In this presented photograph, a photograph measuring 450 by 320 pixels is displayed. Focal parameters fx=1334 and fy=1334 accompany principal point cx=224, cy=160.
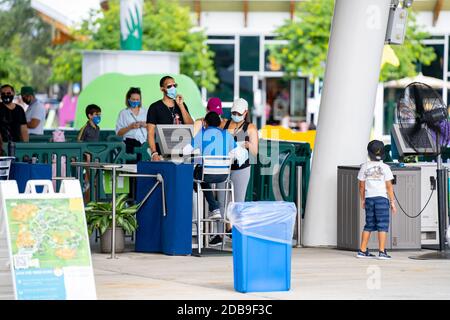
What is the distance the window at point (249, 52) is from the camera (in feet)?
174

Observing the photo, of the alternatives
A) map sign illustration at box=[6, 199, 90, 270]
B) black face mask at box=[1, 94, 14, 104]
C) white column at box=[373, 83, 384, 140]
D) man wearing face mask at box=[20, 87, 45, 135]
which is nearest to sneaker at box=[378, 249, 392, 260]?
map sign illustration at box=[6, 199, 90, 270]

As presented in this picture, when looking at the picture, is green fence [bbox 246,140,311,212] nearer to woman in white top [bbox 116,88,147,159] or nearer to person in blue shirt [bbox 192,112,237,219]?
person in blue shirt [bbox 192,112,237,219]

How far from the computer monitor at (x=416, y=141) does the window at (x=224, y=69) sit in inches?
1459

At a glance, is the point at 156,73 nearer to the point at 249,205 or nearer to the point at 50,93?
the point at 249,205

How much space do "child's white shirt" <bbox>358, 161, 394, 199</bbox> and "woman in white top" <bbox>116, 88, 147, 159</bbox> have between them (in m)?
5.27

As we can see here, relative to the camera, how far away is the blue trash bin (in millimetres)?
11617

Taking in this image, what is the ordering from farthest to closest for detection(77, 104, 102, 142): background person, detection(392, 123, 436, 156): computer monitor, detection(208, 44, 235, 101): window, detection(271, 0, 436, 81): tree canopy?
detection(208, 44, 235, 101): window, detection(271, 0, 436, 81): tree canopy, detection(77, 104, 102, 142): background person, detection(392, 123, 436, 156): computer monitor

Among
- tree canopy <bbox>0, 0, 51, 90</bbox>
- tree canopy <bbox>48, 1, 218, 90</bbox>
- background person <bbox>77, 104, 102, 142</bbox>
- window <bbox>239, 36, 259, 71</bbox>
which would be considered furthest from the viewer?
tree canopy <bbox>0, 0, 51, 90</bbox>

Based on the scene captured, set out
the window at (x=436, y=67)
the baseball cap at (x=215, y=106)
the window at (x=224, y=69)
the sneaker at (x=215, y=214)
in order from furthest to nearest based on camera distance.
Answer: the window at (x=224, y=69), the window at (x=436, y=67), the baseball cap at (x=215, y=106), the sneaker at (x=215, y=214)

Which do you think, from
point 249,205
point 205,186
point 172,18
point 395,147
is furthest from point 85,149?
point 172,18

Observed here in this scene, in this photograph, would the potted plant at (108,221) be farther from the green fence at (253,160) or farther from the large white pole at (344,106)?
the large white pole at (344,106)

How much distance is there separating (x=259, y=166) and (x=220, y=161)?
279 centimetres

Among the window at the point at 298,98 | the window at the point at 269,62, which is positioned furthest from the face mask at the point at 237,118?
the window at the point at 298,98

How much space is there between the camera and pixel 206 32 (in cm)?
5191
